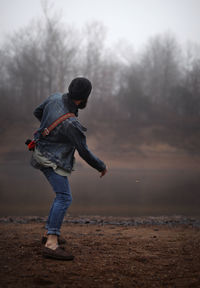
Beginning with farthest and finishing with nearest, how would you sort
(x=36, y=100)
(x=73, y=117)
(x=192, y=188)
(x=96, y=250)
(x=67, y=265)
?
1. (x=36, y=100)
2. (x=192, y=188)
3. (x=96, y=250)
4. (x=73, y=117)
5. (x=67, y=265)

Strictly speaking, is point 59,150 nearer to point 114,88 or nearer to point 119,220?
point 119,220

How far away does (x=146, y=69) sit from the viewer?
3403cm

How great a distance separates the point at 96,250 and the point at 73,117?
5.47 feet

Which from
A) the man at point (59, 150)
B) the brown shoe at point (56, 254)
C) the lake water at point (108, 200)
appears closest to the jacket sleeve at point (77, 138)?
the man at point (59, 150)

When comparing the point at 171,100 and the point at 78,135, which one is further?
the point at 171,100

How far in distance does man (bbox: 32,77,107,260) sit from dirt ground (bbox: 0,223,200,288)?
0.99 ft

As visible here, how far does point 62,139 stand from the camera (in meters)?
3.73

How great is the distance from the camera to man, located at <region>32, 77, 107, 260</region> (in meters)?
3.59

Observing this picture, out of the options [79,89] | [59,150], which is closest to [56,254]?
[59,150]

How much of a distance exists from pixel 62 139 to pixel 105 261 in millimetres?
1388

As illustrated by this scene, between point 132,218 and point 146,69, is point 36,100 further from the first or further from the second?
point 132,218

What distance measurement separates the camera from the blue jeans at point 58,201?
144 inches

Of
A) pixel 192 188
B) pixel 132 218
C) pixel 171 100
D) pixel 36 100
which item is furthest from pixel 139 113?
pixel 132 218

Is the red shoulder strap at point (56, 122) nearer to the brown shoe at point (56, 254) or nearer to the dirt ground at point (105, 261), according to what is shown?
the brown shoe at point (56, 254)
